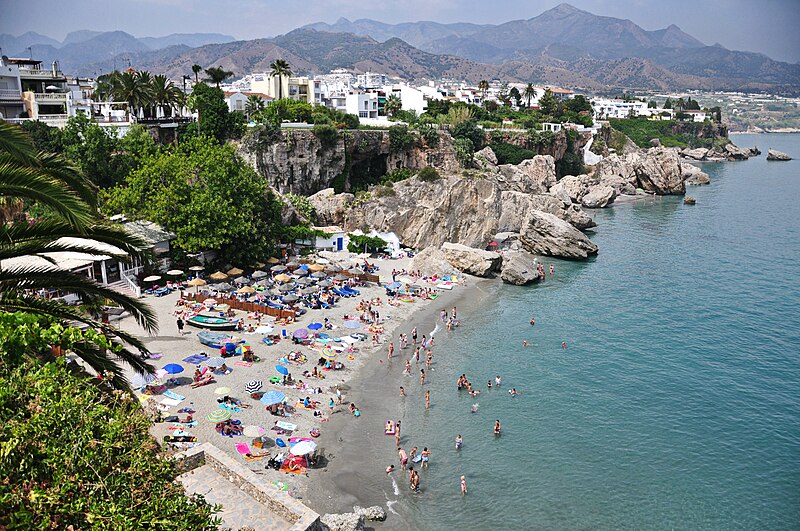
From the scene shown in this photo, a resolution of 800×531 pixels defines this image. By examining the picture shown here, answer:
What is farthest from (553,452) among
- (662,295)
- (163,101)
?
(163,101)

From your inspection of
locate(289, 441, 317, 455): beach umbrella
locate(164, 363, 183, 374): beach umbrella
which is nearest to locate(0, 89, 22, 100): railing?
locate(164, 363, 183, 374): beach umbrella

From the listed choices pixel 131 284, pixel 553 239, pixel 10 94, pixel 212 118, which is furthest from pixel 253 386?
pixel 10 94

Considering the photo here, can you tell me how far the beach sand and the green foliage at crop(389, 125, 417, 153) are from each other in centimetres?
3349

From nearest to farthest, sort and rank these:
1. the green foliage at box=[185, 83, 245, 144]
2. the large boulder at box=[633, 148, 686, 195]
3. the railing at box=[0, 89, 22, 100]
→ the railing at box=[0, 89, 22, 100]
the green foliage at box=[185, 83, 245, 144]
the large boulder at box=[633, 148, 686, 195]

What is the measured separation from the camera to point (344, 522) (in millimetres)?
16203


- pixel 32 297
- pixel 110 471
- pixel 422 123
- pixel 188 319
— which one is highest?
pixel 422 123

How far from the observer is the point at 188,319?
102 ft

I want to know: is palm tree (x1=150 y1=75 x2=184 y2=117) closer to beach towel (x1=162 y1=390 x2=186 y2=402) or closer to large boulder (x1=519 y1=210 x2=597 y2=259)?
large boulder (x1=519 y1=210 x2=597 y2=259)

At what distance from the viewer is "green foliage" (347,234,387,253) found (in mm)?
49438

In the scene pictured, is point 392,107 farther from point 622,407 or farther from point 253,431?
point 253,431

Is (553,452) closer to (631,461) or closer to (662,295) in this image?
(631,461)

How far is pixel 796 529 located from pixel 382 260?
3351 cm

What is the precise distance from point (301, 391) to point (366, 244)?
82.0 ft

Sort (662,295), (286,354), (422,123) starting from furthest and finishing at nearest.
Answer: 1. (422,123)
2. (662,295)
3. (286,354)
